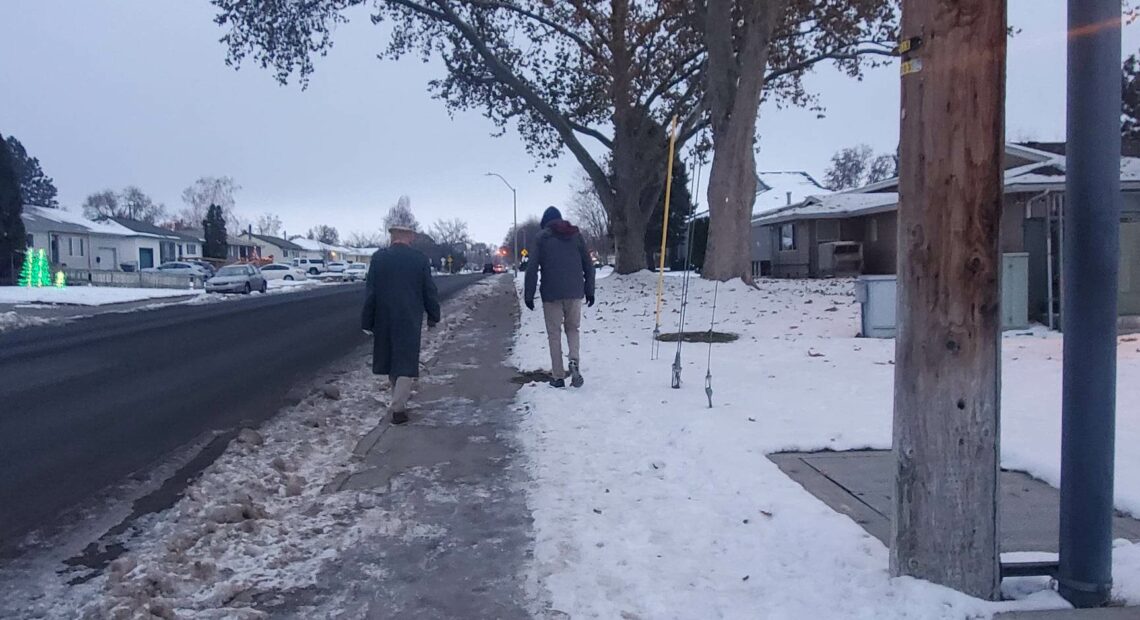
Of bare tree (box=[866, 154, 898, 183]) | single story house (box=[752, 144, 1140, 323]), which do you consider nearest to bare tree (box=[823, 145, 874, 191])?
bare tree (box=[866, 154, 898, 183])

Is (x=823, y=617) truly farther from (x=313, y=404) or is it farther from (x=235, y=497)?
(x=313, y=404)

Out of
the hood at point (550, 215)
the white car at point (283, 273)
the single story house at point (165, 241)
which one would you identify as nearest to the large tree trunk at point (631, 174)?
the hood at point (550, 215)

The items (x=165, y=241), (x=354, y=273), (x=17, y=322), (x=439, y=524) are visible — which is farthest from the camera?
(x=165, y=241)

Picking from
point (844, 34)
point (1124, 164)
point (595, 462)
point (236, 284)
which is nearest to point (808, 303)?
point (1124, 164)

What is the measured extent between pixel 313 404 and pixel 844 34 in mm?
22503

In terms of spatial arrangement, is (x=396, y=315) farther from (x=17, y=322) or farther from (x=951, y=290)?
(x=17, y=322)

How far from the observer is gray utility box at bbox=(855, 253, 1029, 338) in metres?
13.0

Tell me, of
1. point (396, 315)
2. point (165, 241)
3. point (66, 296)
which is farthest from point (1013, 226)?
point (165, 241)

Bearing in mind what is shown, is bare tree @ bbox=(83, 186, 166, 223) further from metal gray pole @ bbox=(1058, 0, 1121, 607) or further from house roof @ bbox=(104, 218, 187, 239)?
metal gray pole @ bbox=(1058, 0, 1121, 607)

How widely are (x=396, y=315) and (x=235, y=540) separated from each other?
340 centimetres

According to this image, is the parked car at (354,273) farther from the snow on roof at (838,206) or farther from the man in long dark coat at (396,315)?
the man in long dark coat at (396,315)

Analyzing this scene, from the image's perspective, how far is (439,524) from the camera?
5.23m

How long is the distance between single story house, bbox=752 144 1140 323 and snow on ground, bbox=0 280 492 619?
→ 4.23 m

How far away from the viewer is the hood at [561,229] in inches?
364
